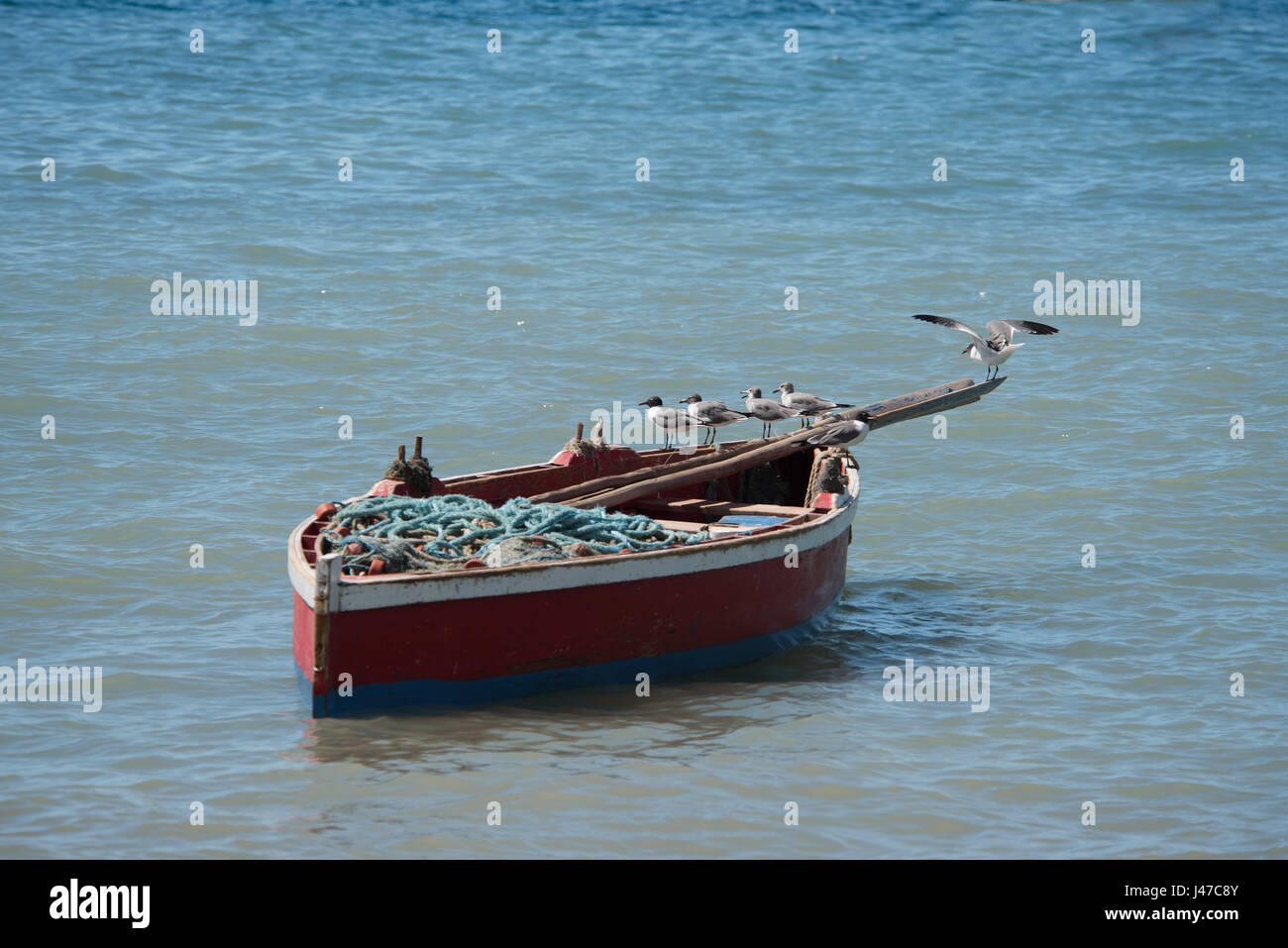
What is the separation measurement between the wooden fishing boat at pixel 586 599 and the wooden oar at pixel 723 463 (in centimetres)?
2

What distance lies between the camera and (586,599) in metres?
8.72

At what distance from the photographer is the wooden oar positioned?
1038 centimetres

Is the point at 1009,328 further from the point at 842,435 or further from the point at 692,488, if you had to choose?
the point at 692,488

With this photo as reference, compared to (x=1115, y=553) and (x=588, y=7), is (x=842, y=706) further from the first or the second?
(x=588, y=7)

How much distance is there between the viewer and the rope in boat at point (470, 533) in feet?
28.3

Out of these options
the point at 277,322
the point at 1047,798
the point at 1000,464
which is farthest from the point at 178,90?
the point at 1047,798

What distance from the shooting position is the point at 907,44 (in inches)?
1287

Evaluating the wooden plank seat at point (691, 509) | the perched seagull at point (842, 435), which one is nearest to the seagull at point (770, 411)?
the perched seagull at point (842, 435)

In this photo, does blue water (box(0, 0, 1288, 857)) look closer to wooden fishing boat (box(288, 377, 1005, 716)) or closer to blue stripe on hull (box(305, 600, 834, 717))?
blue stripe on hull (box(305, 600, 834, 717))

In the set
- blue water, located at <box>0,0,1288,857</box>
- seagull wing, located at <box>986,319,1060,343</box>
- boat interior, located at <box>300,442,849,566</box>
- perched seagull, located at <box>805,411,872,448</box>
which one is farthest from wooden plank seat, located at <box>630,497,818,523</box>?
seagull wing, located at <box>986,319,1060,343</box>

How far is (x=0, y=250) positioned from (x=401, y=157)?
692 centimetres

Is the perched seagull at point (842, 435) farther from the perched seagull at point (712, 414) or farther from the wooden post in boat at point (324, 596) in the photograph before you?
the wooden post in boat at point (324, 596)

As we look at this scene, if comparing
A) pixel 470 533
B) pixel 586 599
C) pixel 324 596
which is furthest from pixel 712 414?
pixel 324 596

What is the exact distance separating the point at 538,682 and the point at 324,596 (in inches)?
56.2
